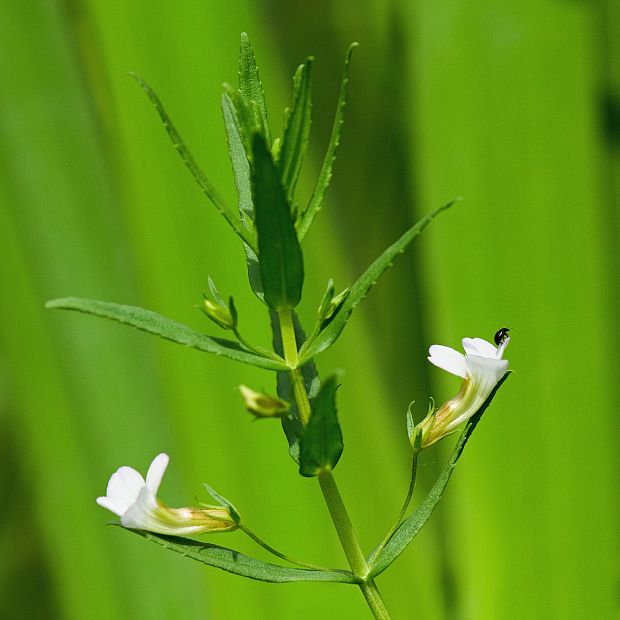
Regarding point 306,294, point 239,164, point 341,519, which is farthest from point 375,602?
point 306,294

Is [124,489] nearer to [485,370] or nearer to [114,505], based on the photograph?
[114,505]

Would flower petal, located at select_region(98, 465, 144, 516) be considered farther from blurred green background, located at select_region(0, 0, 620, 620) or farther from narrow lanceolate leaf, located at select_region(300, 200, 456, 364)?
blurred green background, located at select_region(0, 0, 620, 620)

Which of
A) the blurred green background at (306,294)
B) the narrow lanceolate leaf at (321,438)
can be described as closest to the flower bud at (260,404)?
the narrow lanceolate leaf at (321,438)

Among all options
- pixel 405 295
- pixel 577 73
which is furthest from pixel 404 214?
pixel 577 73

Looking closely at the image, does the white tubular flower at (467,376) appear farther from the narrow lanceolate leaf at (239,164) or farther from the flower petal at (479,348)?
the narrow lanceolate leaf at (239,164)

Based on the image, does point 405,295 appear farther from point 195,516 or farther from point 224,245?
point 195,516

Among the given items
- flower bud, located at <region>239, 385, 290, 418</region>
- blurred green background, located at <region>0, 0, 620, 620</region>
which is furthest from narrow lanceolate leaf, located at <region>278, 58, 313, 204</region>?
blurred green background, located at <region>0, 0, 620, 620</region>

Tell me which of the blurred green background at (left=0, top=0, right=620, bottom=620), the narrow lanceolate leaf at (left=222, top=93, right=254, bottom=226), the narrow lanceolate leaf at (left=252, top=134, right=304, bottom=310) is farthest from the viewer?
the blurred green background at (left=0, top=0, right=620, bottom=620)

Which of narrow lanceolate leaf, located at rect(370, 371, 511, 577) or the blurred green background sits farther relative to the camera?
the blurred green background
